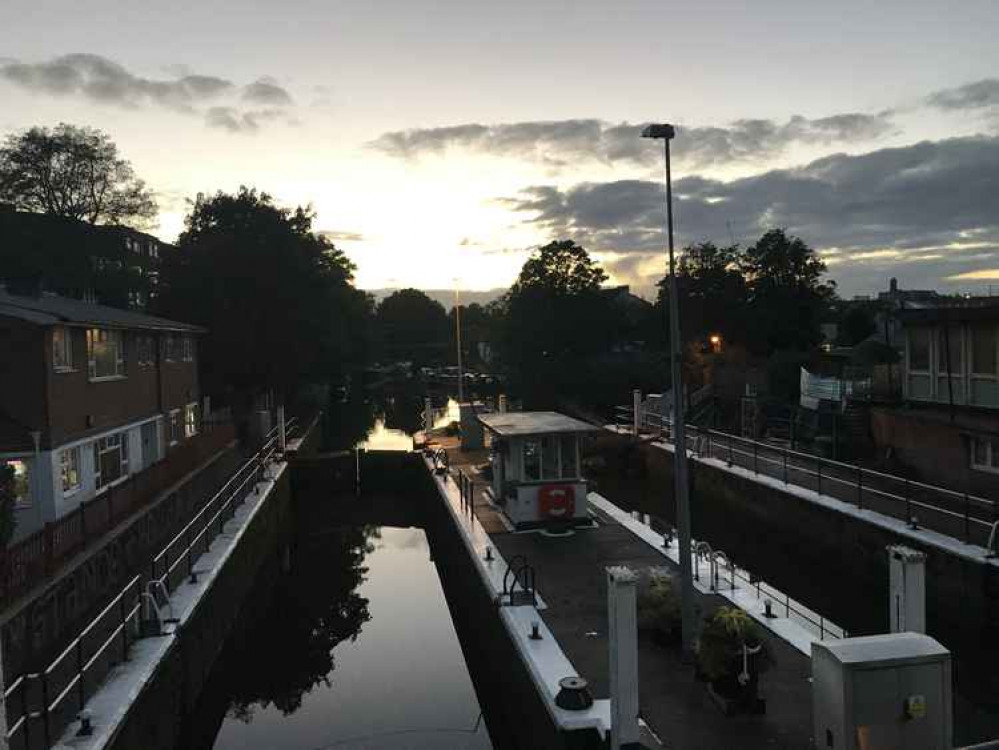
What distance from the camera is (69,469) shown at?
19.8 m

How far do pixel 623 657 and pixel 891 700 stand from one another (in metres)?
2.81

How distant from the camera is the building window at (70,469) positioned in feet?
63.4

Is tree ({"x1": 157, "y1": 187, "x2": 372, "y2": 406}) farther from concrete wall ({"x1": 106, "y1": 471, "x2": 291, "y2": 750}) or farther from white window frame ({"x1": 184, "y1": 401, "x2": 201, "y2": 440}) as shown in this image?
concrete wall ({"x1": 106, "y1": 471, "x2": 291, "y2": 750})

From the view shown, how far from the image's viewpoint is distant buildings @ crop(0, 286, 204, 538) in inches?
711

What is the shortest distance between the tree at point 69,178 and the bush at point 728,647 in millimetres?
61071

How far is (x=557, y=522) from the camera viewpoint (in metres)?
20.5

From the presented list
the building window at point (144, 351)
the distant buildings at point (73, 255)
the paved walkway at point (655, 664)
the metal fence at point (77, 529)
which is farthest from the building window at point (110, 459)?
the distant buildings at point (73, 255)

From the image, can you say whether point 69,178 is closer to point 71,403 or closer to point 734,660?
point 71,403

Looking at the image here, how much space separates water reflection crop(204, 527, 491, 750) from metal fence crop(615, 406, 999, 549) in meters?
11.2

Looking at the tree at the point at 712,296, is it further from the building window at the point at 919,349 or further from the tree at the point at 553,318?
the building window at the point at 919,349

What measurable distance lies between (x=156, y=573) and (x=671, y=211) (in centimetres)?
1211

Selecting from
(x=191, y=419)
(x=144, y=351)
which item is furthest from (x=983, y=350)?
(x=191, y=419)

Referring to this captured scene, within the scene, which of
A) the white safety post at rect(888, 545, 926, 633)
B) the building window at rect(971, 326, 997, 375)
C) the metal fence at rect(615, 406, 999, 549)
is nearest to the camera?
the white safety post at rect(888, 545, 926, 633)

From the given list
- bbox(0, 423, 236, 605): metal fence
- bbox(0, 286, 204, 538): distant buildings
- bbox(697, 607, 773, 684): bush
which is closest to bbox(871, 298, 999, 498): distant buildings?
bbox(697, 607, 773, 684): bush
